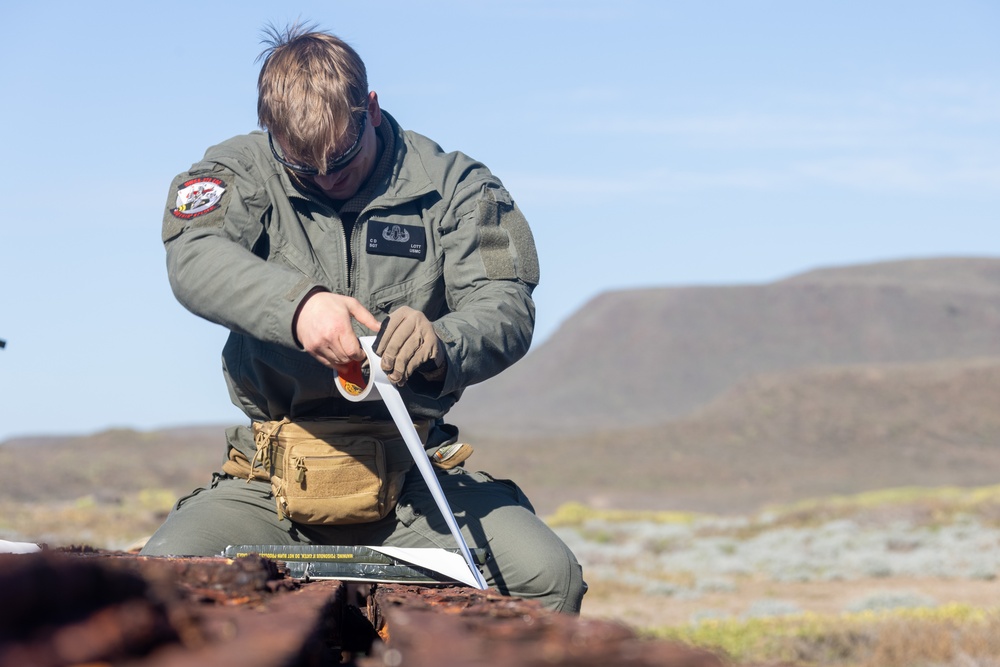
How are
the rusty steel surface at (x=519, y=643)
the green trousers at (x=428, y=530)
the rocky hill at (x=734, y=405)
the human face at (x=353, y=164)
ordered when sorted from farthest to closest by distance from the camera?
the rocky hill at (x=734, y=405) < the human face at (x=353, y=164) < the green trousers at (x=428, y=530) < the rusty steel surface at (x=519, y=643)

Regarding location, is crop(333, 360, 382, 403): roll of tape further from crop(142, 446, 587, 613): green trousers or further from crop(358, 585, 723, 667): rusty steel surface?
crop(358, 585, 723, 667): rusty steel surface

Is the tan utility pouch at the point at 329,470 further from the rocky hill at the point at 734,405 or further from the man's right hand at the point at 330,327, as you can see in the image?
the rocky hill at the point at 734,405

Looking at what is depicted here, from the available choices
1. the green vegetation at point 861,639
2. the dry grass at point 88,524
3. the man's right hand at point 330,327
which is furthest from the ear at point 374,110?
the dry grass at point 88,524

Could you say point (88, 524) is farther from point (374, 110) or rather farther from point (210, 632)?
point (210, 632)

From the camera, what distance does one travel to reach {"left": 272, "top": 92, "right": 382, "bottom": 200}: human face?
3174 mm

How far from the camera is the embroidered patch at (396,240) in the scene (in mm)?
3318

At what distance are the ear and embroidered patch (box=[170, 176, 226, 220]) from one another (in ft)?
1.62

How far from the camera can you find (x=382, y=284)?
3.34m

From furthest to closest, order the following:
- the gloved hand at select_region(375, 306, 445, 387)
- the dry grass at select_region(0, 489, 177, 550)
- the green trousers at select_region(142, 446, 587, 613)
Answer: the dry grass at select_region(0, 489, 177, 550)
the green trousers at select_region(142, 446, 587, 613)
the gloved hand at select_region(375, 306, 445, 387)

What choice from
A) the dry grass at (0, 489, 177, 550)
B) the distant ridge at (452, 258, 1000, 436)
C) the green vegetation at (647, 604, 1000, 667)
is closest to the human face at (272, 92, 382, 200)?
the green vegetation at (647, 604, 1000, 667)

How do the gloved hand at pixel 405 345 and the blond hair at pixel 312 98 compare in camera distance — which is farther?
the blond hair at pixel 312 98

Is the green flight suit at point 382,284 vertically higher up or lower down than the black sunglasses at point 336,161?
lower down

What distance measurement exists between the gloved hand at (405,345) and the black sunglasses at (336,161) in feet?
2.07

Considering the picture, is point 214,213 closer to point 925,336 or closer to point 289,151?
point 289,151
